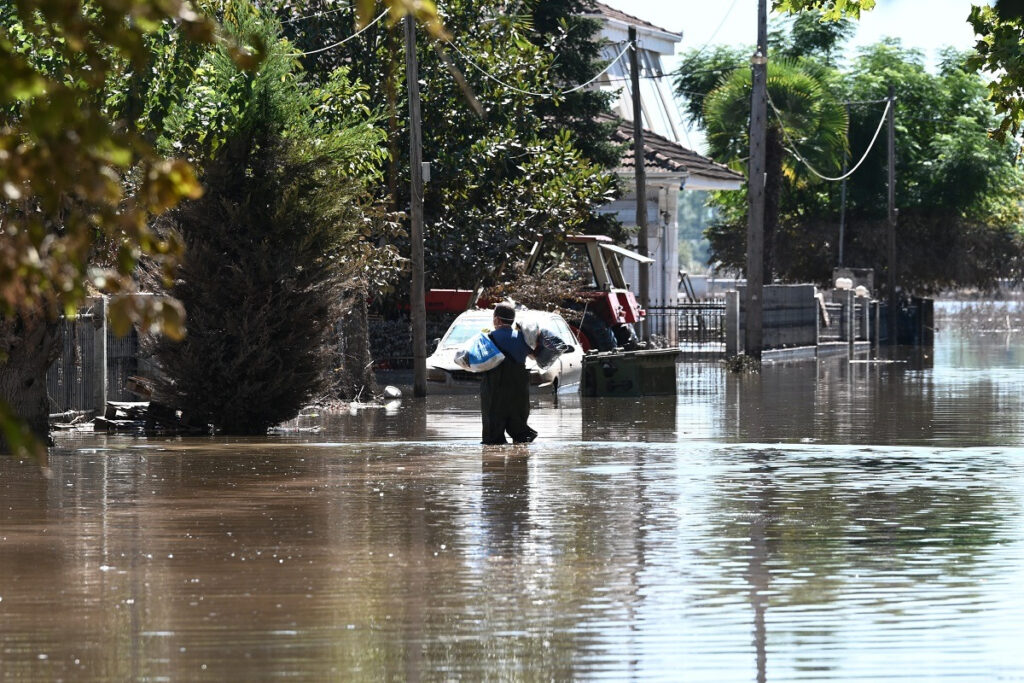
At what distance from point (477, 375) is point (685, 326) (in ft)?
71.0

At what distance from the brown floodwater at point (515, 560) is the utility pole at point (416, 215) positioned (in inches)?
356

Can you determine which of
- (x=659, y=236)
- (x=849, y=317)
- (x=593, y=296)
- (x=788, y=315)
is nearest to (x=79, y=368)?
(x=593, y=296)

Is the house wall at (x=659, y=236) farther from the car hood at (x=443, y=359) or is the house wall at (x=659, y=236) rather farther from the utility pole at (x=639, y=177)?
the car hood at (x=443, y=359)

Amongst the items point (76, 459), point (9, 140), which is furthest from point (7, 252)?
point (76, 459)

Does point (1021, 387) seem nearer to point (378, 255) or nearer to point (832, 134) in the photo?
point (378, 255)

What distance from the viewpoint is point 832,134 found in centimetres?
5812

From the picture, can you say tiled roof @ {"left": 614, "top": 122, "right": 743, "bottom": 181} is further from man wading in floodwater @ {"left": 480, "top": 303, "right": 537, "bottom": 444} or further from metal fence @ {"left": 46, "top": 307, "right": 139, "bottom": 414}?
man wading in floodwater @ {"left": 480, "top": 303, "right": 537, "bottom": 444}

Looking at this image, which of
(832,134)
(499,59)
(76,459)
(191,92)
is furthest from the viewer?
(832,134)

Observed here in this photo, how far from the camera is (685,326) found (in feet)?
162

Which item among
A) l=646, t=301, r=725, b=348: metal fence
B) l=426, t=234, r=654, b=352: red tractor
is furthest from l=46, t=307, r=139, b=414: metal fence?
l=646, t=301, r=725, b=348: metal fence

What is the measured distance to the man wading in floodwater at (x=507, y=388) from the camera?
18.2 meters

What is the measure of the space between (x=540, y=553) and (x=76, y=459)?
292 inches

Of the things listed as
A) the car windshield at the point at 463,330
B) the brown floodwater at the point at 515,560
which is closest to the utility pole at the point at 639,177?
the car windshield at the point at 463,330

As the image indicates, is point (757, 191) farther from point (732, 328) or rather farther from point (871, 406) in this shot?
point (871, 406)
